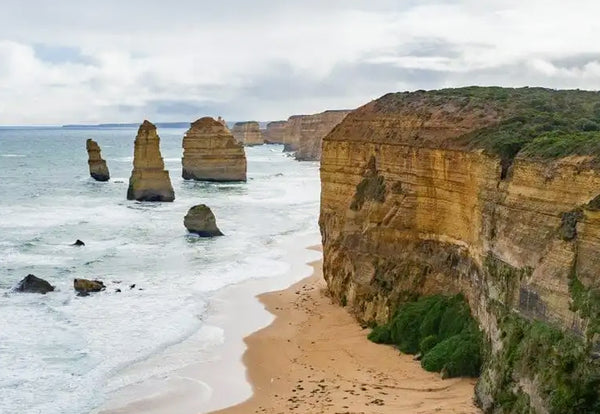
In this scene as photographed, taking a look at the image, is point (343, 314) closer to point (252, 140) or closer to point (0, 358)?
point (0, 358)

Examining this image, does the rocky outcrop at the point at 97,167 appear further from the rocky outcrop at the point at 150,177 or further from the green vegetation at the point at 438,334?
the green vegetation at the point at 438,334

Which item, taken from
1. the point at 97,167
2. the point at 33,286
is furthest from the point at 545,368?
the point at 97,167

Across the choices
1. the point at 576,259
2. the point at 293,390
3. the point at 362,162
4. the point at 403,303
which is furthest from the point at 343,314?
the point at 576,259

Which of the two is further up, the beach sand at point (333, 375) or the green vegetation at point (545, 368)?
the green vegetation at point (545, 368)

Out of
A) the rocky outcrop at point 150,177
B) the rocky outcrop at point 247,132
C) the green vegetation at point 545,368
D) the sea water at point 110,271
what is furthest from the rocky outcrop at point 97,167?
the rocky outcrop at point 247,132

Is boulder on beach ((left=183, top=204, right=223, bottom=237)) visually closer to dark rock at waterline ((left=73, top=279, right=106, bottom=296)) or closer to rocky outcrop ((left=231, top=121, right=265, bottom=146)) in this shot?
dark rock at waterline ((left=73, top=279, right=106, bottom=296))

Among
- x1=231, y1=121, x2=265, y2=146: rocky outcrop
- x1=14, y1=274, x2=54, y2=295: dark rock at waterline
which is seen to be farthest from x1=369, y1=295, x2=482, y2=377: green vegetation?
x1=231, y1=121, x2=265, y2=146: rocky outcrop

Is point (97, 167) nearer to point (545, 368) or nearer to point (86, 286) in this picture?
point (86, 286)
